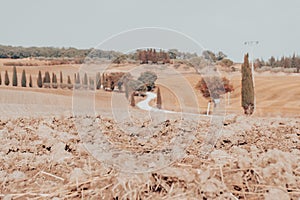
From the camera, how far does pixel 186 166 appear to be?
250 centimetres

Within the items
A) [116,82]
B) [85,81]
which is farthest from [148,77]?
[85,81]

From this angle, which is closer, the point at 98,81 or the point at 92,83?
the point at 92,83

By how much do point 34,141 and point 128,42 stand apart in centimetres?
133

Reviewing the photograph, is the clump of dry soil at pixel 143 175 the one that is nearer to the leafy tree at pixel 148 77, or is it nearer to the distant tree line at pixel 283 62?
the leafy tree at pixel 148 77

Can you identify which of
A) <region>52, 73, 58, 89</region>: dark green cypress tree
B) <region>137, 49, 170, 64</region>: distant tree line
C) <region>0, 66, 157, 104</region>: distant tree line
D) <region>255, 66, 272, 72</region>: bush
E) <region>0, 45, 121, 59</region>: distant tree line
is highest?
<region>0, 45, 121, 59</region>: distant tree line

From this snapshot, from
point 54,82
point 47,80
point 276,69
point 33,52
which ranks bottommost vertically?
point 54,82

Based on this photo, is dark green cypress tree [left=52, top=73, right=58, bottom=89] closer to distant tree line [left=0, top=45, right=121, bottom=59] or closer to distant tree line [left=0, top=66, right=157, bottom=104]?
distant tree line [left=0, top=45, right=121, bottom=59]

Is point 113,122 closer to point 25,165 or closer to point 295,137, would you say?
point 25,165

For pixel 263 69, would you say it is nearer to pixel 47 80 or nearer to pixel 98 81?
pixel 47 80

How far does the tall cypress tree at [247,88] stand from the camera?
1570cm

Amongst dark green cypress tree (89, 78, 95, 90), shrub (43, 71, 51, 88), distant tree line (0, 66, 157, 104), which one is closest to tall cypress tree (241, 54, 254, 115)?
distant tree line (0, 66, 157, 104)

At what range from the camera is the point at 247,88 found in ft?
53.7

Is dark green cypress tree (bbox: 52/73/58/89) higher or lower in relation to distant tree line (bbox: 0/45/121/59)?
lower

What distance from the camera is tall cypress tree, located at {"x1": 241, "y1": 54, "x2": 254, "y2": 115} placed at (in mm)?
15702
